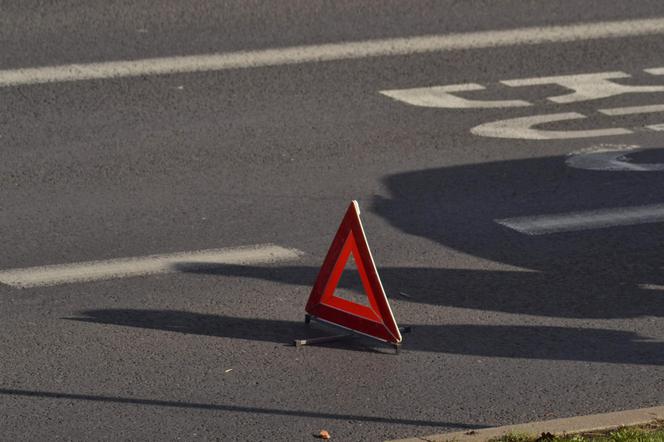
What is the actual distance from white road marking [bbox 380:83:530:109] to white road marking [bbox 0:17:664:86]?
3.46ft

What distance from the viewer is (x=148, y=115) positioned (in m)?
12.0

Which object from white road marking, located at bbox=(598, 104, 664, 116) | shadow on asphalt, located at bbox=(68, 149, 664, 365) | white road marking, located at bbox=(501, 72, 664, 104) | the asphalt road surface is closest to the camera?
the asphalt road surface

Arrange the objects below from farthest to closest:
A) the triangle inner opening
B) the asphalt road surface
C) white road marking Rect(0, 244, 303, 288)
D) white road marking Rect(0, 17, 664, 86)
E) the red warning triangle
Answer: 1. white road marking Rect(0, 17, 664, 86)
2. white road marking Rect(0, 244, 303, 288)
3. the triangle inner opening
4. the red warning triangle
5. the asphalt road surface

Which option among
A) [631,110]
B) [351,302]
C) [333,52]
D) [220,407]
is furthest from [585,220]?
[333,52]

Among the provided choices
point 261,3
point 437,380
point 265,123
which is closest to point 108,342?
point 437,380

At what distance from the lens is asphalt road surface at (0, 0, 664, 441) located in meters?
7.12

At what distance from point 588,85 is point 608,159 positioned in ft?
7.31

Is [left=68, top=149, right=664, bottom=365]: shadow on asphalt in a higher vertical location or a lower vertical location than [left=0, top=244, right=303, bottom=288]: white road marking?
lower

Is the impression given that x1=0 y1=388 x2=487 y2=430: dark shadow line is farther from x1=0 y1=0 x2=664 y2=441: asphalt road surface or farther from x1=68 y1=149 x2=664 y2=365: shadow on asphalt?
x1=68 y1=149 x2=664 y2=365: shadow on asphalt

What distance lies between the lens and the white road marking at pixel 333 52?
13008 mm

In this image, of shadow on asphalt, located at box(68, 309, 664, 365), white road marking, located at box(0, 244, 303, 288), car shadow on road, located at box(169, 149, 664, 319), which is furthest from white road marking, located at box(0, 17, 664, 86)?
shadow on asphalt, located at box(68, 309, 664, 365)

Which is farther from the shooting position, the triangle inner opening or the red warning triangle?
Answer: the triangle inner opening

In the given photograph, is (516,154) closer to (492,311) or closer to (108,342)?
(492,311)

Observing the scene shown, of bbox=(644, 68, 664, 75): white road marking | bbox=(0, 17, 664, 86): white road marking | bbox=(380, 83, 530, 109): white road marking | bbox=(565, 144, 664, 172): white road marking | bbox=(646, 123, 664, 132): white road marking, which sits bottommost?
bbox=(646, 123, 664, 132): white road marking
